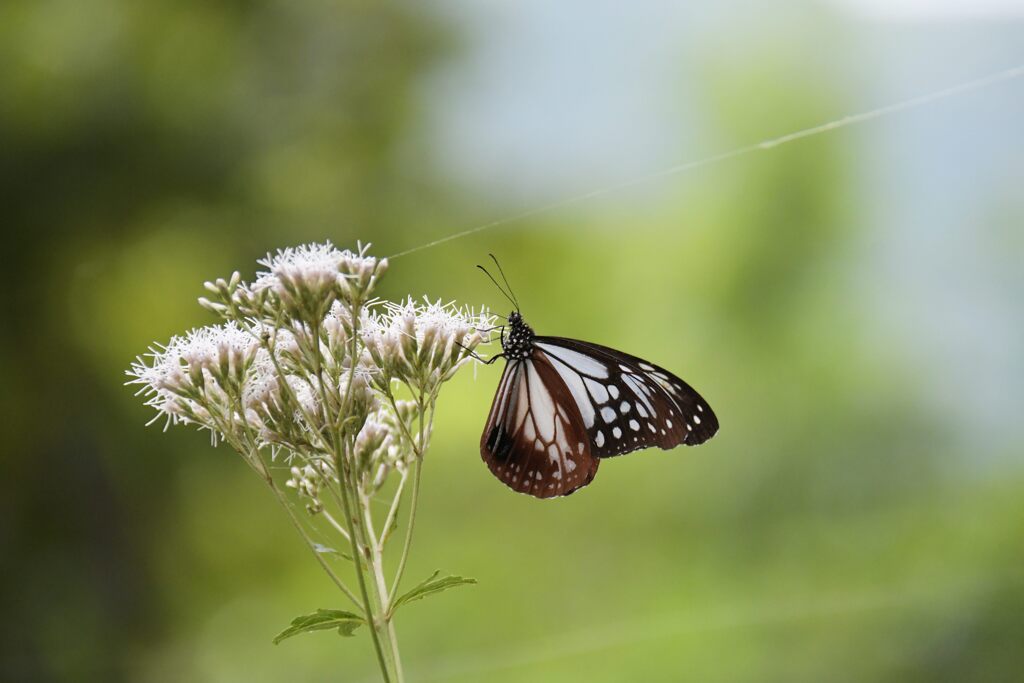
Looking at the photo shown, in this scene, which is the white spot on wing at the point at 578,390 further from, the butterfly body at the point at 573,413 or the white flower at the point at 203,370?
the white flower at the point at 203,370

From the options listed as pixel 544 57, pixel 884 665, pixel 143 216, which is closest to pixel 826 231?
pixel 544 57

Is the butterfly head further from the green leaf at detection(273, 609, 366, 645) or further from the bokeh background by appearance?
the bokeh background

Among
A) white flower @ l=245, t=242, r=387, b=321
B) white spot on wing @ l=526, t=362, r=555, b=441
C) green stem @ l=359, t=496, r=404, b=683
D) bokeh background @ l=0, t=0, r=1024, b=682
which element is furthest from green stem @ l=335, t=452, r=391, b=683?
bokeh background @ l=0, t=0, r=1024, b=682

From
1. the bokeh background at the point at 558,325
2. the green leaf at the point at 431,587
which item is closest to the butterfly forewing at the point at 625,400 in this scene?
the green leaf at the point at 431,587

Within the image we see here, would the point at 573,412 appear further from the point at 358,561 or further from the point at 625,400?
the point at 358,561

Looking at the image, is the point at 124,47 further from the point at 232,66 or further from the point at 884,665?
the point at 884,665

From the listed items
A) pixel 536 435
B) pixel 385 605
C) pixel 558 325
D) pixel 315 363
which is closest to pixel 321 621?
→ pixel 385 605

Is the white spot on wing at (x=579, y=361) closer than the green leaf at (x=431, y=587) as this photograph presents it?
No
